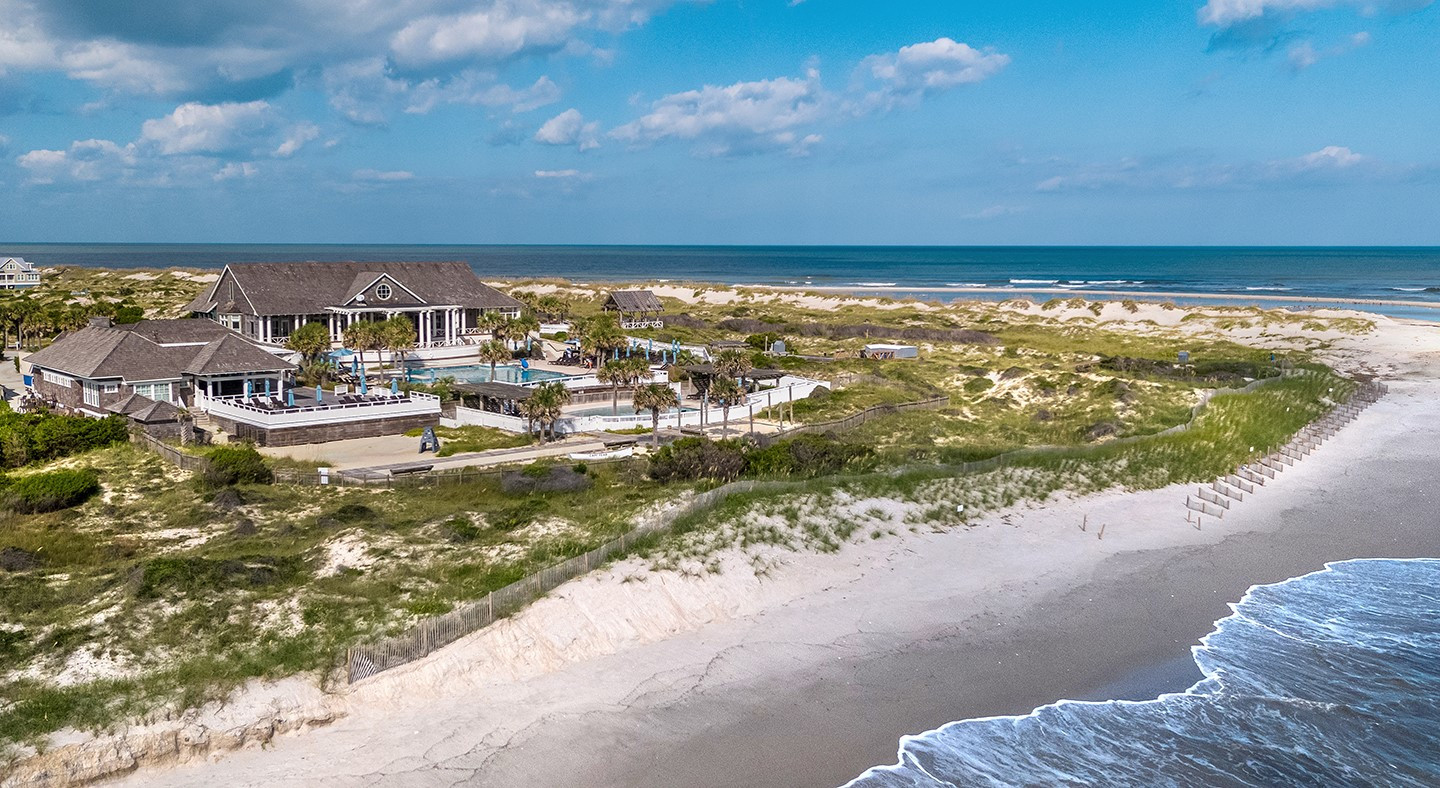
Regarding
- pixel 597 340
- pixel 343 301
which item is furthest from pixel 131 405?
pixel 343 301

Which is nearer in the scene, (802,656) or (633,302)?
(802,656)

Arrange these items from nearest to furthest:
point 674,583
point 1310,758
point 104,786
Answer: point 104,786 < point 1310,758 < point 674,583

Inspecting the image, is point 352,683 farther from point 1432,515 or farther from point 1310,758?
point 1432,515

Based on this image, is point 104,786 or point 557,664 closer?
point 104,786

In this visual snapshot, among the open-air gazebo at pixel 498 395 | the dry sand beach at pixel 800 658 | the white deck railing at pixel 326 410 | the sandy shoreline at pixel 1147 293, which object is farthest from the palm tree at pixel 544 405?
the sandy shoreline at pixel 1147 293

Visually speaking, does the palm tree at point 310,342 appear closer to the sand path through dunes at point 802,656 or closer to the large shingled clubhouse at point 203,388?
the large shingled clubhouse at point 203,388

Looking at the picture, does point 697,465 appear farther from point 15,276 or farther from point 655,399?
point 15,276

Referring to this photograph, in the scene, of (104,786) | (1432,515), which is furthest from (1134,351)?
(104,786)
